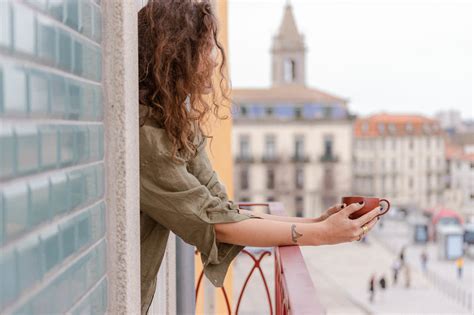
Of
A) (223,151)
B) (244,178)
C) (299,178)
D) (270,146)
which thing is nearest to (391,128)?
(299,178)

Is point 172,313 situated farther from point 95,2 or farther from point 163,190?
point 95,2

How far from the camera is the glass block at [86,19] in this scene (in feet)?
3.58

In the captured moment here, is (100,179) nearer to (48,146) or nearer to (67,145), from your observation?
(67,145)

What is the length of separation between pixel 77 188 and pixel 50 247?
0.56 ft

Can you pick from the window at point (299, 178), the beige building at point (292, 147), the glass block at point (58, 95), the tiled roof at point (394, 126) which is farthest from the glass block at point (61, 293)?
the tiled roof at point (394, 126)

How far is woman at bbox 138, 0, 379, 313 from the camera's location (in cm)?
147

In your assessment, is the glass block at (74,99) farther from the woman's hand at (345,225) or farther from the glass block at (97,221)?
the woman's hand at (345,225)

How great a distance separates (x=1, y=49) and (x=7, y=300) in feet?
0.82

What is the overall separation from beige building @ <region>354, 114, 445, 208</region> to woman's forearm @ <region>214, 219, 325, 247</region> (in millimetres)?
48693

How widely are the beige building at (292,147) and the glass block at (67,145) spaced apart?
39.2 meters

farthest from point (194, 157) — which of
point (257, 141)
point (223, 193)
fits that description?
point (257, 141)

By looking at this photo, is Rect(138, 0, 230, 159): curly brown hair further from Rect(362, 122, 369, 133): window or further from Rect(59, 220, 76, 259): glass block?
Rect(362, 122, 369, 133): window

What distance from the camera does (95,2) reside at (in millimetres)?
1179

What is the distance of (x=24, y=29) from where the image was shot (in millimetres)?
786
